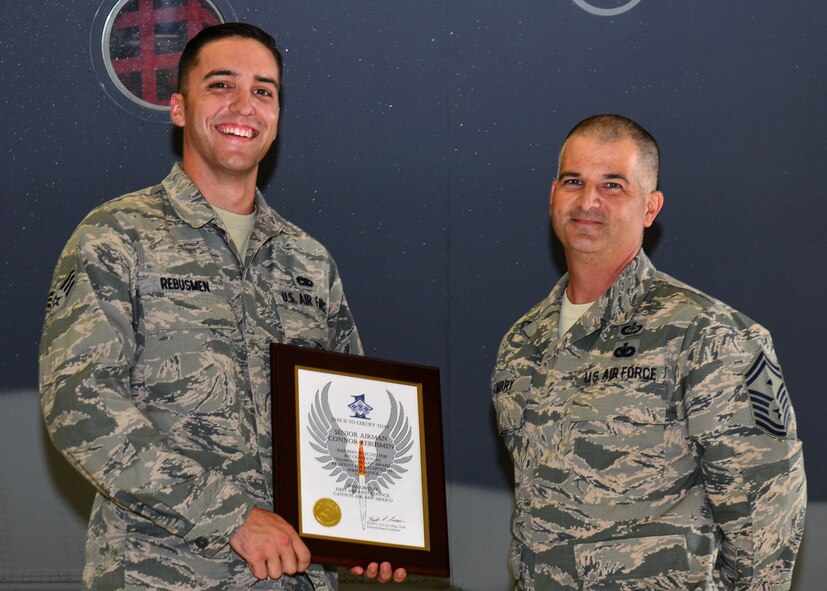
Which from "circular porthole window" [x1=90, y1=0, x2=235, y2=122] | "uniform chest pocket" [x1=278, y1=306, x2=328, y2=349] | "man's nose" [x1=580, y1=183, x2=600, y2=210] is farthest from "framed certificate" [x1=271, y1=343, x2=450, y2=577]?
"circular porthole window" [x1=90, y1=0, x2=235, y2=122]

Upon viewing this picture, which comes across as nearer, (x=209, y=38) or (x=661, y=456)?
(x=661, y=456)

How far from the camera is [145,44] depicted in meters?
3.47

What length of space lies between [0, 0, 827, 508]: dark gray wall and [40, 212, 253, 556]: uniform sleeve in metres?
1.40

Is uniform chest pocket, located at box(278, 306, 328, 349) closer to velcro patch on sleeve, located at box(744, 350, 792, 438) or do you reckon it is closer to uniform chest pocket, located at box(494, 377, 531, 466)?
uniform chest pocket, located at box(494, 377, 531, 466)

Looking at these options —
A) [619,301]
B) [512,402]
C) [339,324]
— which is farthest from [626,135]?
[339,324]

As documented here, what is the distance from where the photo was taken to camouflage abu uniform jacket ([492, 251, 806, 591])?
82.4 inches

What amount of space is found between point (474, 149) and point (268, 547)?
1.79 metres

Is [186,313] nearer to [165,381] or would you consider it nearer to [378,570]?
[165,381]

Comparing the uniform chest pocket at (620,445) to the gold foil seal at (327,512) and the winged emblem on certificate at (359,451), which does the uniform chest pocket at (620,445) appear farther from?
the gold foil seal at (327,512)

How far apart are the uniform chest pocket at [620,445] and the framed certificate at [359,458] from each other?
34 centimetres

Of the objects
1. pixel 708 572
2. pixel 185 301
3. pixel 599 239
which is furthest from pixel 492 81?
pixel 708 572

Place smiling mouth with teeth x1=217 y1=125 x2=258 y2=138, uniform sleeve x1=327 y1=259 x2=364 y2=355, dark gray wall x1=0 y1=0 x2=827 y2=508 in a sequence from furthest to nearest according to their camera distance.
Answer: dark gray wall x1=0 y1=0 x2=827 y2=508, uniform sleeve x1=327 y1=259 x2=364 y2=355, smiling mouth with teeth x1=217 y1=125 x2=258 y2=138

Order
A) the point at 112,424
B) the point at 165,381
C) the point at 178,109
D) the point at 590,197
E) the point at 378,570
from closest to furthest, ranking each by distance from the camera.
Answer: the point at 112,424 → the point at 165,381 → the point at 378,570 → the point at 590,197 → the point at 178,109

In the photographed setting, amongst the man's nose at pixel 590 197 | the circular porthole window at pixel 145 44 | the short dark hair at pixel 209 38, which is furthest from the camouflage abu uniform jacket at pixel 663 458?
the circular porthole window at pixel 145 44
